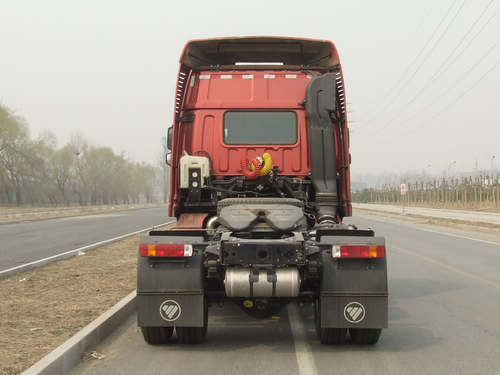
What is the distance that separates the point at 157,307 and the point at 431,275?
A: 766cm

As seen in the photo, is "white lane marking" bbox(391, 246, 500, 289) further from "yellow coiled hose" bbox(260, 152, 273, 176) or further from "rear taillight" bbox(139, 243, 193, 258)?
"rear taillight" bbox(139, 243, 193, 258)

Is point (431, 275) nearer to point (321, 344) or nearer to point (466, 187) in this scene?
point (321, 344)

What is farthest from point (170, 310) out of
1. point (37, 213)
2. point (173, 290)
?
point (37, 213)

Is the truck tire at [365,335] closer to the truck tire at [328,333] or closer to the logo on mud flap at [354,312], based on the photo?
the truck tire at [328,333]

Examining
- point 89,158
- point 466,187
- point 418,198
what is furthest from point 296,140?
point 89,158

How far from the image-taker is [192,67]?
810cm

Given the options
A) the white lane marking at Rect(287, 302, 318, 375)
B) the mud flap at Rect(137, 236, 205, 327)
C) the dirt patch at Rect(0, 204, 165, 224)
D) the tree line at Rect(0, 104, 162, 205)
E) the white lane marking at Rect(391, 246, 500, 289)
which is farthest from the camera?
the tree line at Rect(0, 104, 162, 205)

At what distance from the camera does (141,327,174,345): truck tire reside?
19.7 feet

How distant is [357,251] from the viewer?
5.63 metres

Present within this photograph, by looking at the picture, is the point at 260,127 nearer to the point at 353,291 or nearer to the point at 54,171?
the point at 353,291

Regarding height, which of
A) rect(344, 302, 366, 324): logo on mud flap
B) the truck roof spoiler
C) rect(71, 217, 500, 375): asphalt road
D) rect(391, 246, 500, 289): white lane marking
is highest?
the truck roof spoiler

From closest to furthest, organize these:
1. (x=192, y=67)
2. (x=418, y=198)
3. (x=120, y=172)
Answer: (x=192, y=67)
(x=418, y=198)
(x=120, y=172)

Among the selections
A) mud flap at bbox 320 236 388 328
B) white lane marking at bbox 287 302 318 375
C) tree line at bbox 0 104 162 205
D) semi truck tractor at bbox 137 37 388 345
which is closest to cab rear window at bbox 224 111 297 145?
semi truck tractor at bbox 137 37 388 345

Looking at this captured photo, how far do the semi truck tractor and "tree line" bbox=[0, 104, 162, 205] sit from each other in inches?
2974
